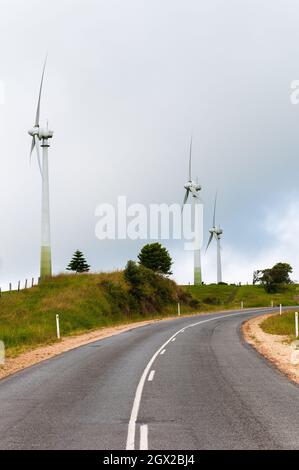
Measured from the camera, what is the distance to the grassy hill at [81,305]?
29.9 meters

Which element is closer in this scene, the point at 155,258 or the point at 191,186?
the point at 191,186

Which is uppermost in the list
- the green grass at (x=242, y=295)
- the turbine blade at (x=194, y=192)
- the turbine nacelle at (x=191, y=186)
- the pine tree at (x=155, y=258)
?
the turbine nacelle at (x=191, y=186)

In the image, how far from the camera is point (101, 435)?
27.4 feet

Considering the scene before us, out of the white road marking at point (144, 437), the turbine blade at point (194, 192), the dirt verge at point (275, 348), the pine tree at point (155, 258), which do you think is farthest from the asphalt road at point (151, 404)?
the pine tree at point (155, 258)

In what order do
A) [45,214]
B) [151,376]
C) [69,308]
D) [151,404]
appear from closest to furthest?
1. [151,404]
2. [151,376]
3. [69,308]
4. [45,214]

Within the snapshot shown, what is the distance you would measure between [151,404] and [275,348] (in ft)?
40.3

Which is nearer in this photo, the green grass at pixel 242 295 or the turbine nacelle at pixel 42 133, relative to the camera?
the turbine nacelle at pixel 42 133

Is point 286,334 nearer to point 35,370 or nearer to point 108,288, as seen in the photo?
point 35,370

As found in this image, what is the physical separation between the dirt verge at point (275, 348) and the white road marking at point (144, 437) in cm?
621

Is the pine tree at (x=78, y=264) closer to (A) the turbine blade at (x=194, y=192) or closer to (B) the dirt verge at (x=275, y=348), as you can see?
(A) the turbine blade at (x=194, y=192)

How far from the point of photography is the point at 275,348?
71.8 feet

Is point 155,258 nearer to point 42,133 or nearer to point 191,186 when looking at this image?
point 191,186

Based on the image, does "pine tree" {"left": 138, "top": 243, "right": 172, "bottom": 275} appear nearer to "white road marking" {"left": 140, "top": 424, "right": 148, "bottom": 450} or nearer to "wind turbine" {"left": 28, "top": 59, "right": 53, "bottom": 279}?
"wind turbine" {"left": 28, "top": 59, "right": 53, "bottom": 279}

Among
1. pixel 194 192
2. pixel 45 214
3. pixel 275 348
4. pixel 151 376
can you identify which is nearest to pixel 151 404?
pixel 151 376
